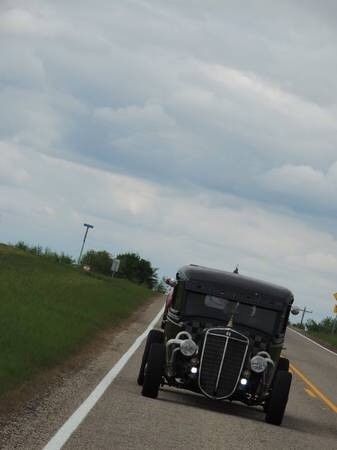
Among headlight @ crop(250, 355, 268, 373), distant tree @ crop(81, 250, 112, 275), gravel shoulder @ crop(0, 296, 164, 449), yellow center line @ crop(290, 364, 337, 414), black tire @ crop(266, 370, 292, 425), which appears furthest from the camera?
distant tree @ crop(81, 250, 112, 275)

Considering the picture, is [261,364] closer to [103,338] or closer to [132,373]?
[132,373]

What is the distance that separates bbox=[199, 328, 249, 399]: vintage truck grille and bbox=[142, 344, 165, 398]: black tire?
71 centimetres

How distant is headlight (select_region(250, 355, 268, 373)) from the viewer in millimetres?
15234

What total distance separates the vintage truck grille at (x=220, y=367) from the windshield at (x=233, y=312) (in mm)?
945

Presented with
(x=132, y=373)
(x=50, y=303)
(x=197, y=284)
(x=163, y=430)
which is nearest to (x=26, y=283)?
(x=50, y=303)

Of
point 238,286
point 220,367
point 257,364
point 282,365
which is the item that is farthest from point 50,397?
point 282,365

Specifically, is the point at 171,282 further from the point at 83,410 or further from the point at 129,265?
the point at 129,265

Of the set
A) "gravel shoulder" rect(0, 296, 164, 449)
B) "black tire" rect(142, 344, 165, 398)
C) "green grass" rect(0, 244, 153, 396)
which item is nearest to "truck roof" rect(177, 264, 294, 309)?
"black tire" rect(142, 344, 165, 398)

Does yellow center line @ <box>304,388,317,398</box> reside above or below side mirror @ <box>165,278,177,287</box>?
below

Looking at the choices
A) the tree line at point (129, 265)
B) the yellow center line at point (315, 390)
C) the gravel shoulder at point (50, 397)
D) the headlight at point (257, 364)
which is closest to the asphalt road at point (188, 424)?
the yellow center line at point (315, 390)

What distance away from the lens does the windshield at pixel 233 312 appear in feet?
52.9

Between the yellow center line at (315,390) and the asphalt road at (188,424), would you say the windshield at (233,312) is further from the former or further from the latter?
the yellow center line at (315,390)

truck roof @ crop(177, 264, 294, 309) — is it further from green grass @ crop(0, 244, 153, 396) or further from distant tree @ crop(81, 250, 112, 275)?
distant tree @ crop(81, 250, 112, 275)

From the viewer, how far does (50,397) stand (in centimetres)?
1428
